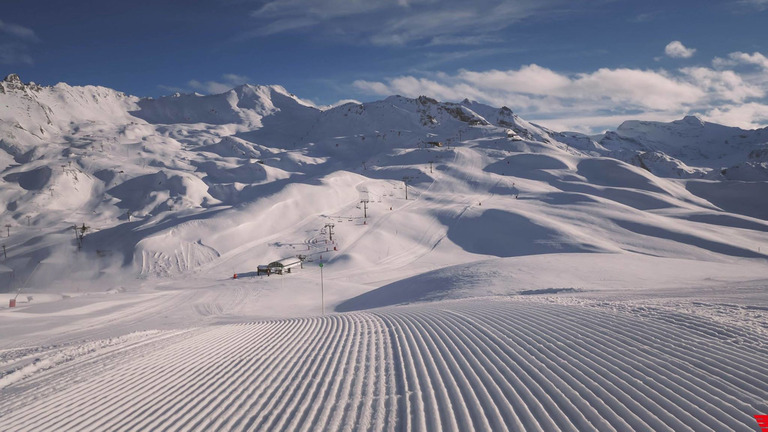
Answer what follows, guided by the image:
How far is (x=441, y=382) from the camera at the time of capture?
23.2 feet

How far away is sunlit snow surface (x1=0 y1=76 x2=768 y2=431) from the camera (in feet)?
20.7

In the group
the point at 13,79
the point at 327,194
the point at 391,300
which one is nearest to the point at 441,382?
the point at 391,300

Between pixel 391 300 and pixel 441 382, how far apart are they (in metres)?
16.7

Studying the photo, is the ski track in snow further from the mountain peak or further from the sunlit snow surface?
the mountain peak

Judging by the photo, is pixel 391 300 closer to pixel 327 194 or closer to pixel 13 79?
pixel 327 194

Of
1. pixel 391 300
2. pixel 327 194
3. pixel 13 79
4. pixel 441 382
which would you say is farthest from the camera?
pixel 13 79

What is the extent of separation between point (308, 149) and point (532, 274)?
10270 centimetres

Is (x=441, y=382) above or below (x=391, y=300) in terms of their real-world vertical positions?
above

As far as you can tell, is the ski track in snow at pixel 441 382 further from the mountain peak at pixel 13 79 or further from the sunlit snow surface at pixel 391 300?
the mountain peak at pixel 13 79

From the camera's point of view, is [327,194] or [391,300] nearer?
[391,300]

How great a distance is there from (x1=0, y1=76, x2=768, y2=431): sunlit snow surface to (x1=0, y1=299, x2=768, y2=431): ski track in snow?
5cm

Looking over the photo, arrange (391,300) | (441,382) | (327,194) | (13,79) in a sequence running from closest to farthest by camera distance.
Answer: (441,382), (391,300), (327,194), (13,79)

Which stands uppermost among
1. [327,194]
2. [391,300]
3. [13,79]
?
[13,79]

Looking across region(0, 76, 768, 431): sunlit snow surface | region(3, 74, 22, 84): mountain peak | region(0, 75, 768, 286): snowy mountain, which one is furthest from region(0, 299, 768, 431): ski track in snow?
region(3, 74, 22, 84): mountain peak
